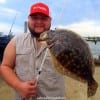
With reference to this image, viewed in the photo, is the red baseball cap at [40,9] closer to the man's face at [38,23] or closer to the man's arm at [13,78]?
the man's face at [38,23]

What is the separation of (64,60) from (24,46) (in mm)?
936

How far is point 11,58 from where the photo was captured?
4.16m

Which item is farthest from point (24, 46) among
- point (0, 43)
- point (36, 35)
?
point (0, 43)

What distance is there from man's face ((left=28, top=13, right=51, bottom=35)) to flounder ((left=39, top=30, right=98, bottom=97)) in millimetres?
588

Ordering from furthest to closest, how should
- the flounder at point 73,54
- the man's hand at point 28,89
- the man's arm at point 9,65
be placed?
the man's arm at point 9,65 → the man's hand at point 28,89 → the flounder at point 73,54

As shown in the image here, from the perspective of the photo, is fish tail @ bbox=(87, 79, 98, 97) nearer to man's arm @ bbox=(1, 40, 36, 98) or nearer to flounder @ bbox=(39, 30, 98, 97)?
flounder @ bbox=(39, 30, 98, 97)

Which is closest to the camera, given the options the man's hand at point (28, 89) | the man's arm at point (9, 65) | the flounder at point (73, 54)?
the flounder at point (73, 54)

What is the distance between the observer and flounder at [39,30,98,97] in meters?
3.43

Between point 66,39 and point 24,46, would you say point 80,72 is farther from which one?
point 24,46

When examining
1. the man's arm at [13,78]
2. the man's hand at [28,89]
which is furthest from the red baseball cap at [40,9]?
the man's hand at [28,89]

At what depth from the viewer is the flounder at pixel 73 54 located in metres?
3.43

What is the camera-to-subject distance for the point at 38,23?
4066mm

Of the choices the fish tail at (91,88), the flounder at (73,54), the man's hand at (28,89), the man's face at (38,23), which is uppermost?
the man's face at (38,23)

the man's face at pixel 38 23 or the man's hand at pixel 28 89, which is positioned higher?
the man's face at pixel 38 23
